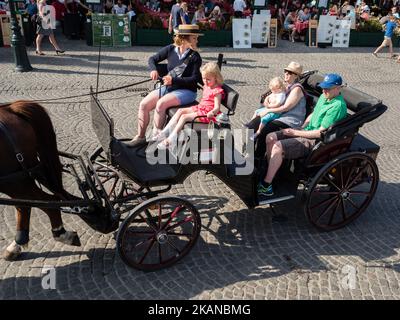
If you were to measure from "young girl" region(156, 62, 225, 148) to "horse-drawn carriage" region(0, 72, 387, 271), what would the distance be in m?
0.14

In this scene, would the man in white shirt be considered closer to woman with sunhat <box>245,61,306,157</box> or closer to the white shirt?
the white shirt

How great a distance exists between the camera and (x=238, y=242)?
4.02m

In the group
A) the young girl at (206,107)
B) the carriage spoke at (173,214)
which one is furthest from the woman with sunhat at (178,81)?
the carriage spoke at (173,214)

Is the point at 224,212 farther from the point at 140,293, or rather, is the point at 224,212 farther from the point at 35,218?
the point at 35,218

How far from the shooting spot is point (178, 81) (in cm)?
454

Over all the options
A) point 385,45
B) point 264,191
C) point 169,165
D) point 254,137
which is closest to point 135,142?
point 169,165

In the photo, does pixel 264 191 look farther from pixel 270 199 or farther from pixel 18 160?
pixel 18 160

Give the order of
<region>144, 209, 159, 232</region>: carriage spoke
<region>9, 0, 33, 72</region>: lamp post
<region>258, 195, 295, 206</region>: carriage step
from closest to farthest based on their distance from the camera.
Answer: <region>144, 209, 159, 232</region>: carriage spoke
<region>258, 195, 295, 206</region>: carriage step
<region>9, 0, 33, 72</region>: lamp post

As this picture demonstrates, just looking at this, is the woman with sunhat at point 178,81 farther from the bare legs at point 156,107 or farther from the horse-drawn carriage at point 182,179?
the horse-drawn carriage at point 182,179

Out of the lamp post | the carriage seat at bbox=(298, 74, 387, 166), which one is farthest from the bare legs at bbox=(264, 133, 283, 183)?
the lamp post

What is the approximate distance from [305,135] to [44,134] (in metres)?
2.50

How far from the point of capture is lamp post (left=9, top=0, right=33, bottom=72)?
9.05 meters

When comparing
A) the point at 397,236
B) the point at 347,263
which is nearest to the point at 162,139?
the point at 347,263

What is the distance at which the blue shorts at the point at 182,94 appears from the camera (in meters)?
4.64
